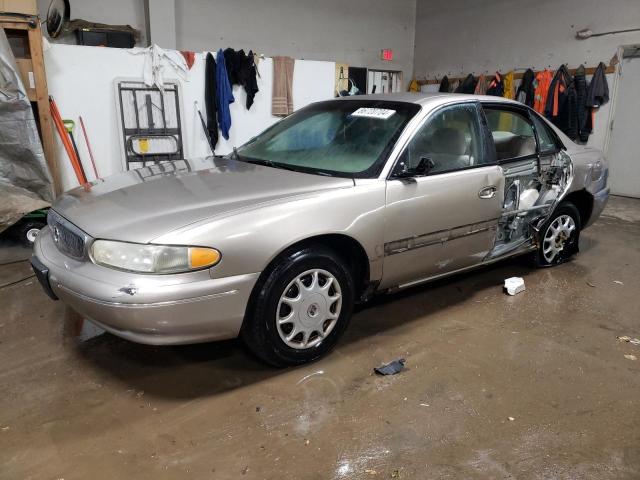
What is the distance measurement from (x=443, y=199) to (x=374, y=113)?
0.64 meters

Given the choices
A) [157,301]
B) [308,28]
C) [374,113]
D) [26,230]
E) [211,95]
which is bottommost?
[26,230]

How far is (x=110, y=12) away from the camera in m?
7.16

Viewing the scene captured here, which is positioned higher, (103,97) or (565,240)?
(103,97)

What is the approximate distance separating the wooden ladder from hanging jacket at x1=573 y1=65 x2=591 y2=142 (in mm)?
7150

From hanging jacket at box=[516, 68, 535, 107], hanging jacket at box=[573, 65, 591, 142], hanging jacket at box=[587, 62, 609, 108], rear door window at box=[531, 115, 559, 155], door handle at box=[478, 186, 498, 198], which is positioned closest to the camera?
door handle at box=[478, 186, 498, 198]

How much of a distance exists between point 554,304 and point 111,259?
9.29ft

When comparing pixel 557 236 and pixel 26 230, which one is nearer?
pixel 557 236

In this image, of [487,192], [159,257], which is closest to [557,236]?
[487,192]

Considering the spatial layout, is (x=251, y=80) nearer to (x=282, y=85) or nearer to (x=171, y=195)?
(x=282, y=85)

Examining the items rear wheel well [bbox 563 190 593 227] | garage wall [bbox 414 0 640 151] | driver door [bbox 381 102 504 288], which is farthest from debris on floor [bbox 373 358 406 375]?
garage wall [bbox 414 0 640 151]

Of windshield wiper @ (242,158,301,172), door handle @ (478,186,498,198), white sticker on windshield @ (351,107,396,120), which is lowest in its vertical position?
door handle @ (478,186,498,198)

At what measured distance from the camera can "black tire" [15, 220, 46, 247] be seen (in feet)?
14.2

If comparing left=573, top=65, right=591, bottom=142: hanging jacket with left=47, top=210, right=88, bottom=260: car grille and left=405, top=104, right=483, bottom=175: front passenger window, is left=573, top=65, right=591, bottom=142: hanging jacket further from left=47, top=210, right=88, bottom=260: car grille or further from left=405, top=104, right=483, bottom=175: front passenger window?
left=47, top=210, right=88, bottom=260: car grille

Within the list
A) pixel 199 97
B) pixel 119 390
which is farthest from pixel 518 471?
pixel 199 97
